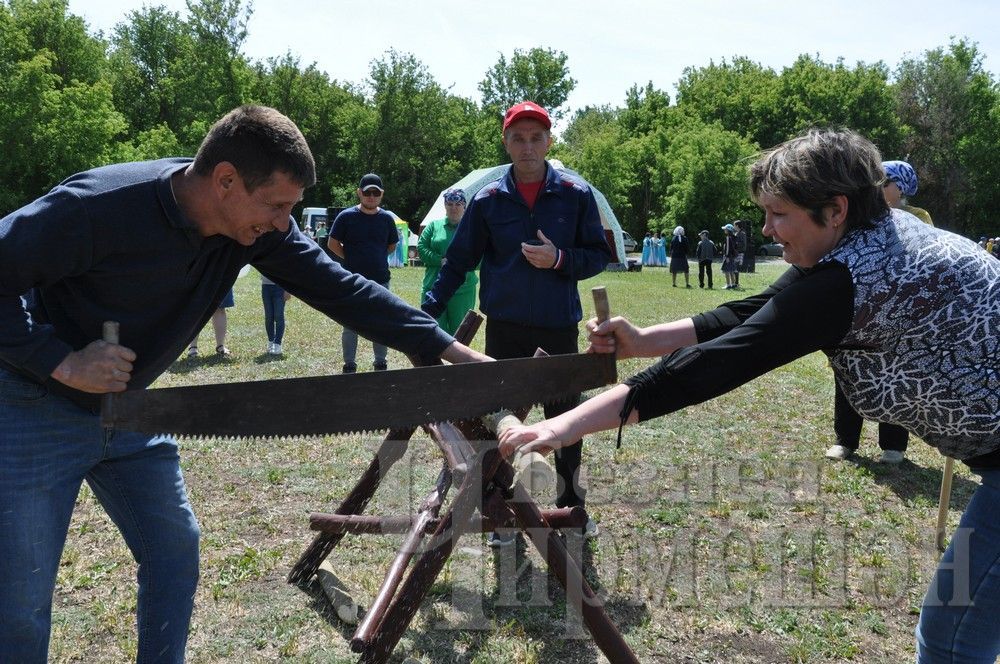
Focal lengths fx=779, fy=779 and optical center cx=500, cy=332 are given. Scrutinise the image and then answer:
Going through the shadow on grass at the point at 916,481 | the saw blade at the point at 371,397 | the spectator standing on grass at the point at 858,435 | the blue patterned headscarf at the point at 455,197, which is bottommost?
the shadow on grass at the point at 916,481

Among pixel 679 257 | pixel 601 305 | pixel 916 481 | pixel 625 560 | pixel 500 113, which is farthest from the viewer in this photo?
pixel 500 113

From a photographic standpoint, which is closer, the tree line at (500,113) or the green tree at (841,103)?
the tree line at (500,113)

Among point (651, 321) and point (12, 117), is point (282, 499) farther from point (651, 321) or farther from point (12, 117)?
point (12, 117)

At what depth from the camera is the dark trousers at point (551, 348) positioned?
4883 mm

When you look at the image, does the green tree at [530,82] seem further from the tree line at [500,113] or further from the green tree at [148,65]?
the green tree at [148,65]

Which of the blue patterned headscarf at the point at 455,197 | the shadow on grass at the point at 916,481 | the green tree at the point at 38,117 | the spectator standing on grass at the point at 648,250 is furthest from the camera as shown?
the spectator standing on grass at the point at 648,250

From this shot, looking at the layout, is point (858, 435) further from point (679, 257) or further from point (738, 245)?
point (738, 245)

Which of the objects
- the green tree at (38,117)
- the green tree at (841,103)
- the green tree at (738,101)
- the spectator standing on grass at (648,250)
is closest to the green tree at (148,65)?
the green tree at (38,117)

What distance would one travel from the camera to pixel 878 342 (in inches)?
93.2

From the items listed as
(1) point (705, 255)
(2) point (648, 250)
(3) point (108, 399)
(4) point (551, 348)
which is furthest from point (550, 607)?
(2) point (648, 250)

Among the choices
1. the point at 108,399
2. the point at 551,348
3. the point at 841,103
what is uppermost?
the point at 841,103

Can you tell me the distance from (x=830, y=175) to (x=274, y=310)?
998 cm

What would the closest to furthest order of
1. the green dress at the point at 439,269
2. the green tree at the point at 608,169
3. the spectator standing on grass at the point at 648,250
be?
1. the green dress at the point at 439,269
2. the spectator standing on grass at the point at 648,250
3. the green tree at the point at 608,169

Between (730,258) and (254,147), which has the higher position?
(254,147)
